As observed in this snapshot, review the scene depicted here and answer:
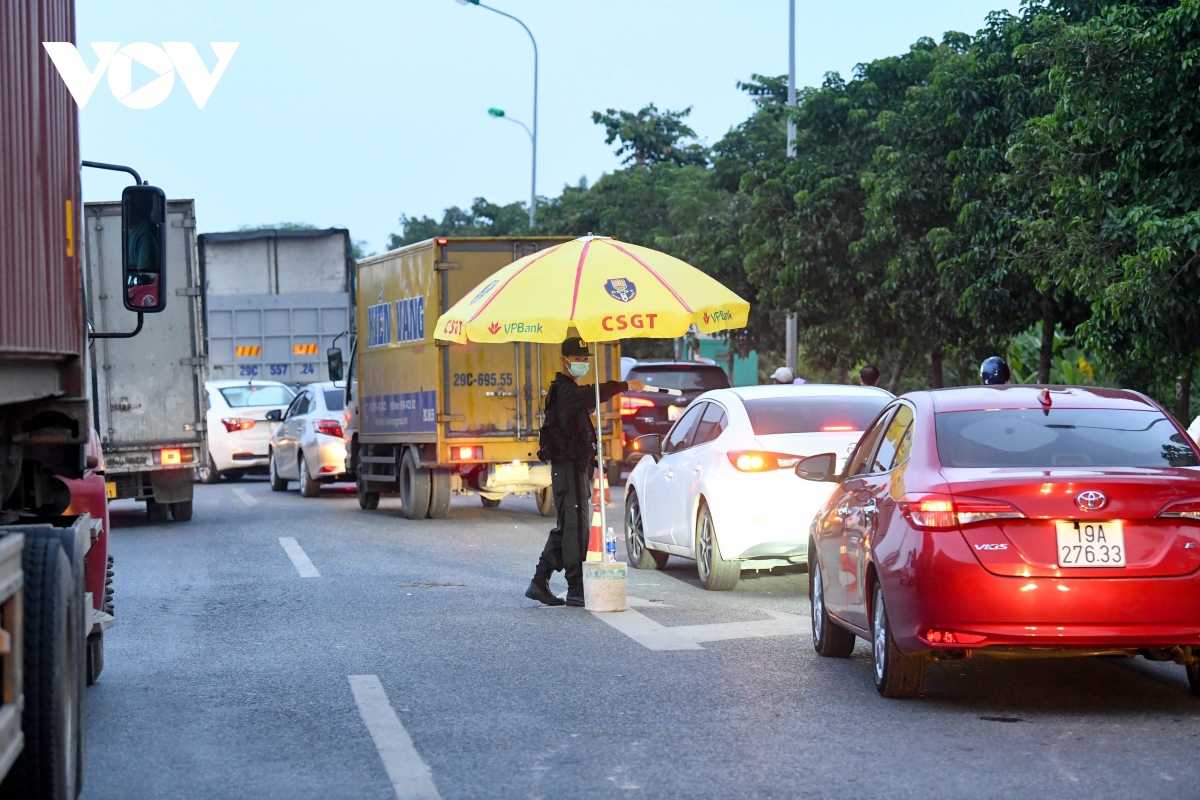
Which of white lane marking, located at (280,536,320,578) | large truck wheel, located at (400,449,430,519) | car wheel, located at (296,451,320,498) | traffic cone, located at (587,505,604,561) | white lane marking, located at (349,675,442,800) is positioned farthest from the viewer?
car wheel, located at (296,451,320,498)

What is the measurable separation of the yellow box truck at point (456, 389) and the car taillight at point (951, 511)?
10.9 metres

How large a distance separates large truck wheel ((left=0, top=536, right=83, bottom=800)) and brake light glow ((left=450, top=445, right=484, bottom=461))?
42.9 feet

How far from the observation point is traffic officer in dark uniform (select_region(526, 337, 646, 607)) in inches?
448

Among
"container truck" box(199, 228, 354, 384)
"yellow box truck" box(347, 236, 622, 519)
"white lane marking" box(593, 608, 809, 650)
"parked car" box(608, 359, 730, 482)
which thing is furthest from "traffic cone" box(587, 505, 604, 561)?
"container truck" box(199, 228, 354, 384)

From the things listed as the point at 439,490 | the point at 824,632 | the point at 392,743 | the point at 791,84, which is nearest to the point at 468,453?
the point at 439,490

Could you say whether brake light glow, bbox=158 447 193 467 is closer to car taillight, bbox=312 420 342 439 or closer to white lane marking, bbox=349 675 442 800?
car taillight, bbox=312 420 342 439

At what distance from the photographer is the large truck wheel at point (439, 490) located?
62.7ft

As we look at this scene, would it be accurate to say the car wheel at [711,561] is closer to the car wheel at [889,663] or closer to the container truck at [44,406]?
the car wheel at [889,663]

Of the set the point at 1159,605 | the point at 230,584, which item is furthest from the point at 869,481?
the point at 230,584

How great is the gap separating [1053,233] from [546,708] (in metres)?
12.2

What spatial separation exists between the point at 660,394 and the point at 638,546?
32.3 feet

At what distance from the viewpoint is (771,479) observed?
11703 mm

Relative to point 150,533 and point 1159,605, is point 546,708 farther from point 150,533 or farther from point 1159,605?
point 150,533

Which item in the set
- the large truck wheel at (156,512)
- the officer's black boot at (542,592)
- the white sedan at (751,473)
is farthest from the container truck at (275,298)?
the officer's black boot at (542,592)
